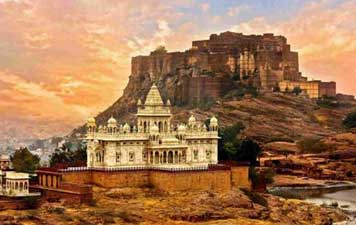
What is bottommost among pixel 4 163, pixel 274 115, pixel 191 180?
pixel 191 180

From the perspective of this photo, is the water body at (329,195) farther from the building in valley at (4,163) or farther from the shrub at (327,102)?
the shrub at (327,102)

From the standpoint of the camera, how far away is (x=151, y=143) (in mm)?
70875

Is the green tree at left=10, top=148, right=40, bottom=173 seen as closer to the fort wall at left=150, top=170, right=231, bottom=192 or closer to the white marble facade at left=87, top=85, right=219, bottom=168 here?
the white marble facade at left=87, top=85, right=219, bottom=168

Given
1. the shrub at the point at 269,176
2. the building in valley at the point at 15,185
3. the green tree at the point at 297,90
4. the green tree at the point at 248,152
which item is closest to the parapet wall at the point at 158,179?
the building in valley at the point at 15,185

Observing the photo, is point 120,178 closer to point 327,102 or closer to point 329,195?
point 329,195

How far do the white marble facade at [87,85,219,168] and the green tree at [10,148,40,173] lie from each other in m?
10.5

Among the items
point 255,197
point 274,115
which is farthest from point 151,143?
point 274,115

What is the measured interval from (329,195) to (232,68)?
59.1m

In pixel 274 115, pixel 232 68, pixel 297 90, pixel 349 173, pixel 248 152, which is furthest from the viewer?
pixel 232 68

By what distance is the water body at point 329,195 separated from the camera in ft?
273

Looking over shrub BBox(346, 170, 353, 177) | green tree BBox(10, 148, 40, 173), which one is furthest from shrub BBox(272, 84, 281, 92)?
green tree BBox(10, 148, 40, 173)

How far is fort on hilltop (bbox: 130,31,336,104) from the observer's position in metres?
145

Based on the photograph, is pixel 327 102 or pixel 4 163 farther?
pixel 327 102

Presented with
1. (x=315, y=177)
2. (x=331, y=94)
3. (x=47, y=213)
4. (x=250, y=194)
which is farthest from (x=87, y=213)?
(x=331, y=94)
